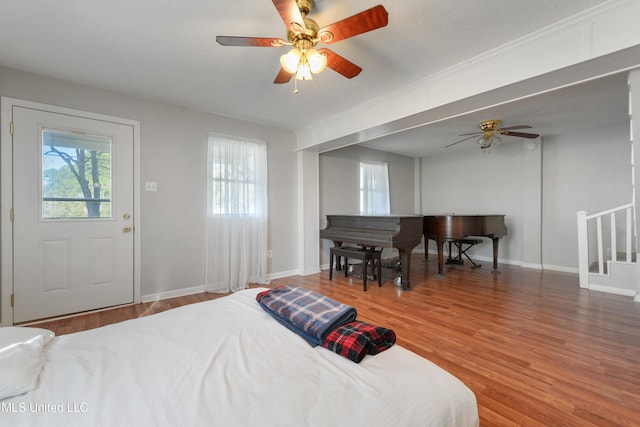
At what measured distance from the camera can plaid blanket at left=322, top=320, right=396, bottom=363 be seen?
0.98m

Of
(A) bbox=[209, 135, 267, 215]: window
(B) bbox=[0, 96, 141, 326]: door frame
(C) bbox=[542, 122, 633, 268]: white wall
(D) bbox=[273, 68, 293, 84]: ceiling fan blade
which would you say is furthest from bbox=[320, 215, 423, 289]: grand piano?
(B) bbox=[0, 96, 141, 326]: door frame

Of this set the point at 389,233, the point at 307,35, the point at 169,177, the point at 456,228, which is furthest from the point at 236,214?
the point at 456,228

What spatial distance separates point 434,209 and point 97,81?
657 cm

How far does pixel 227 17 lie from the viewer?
1892mm

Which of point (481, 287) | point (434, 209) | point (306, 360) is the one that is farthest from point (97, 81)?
point (434, 209)

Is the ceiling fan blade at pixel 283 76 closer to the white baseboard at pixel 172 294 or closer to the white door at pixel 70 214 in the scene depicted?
the white door at pixel 70 214

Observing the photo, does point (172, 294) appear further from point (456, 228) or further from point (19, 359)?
point (456, 228)

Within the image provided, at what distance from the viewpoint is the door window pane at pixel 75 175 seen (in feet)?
8.91

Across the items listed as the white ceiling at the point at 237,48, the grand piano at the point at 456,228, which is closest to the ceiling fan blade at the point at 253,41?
the white ceiling at the point at 237,48

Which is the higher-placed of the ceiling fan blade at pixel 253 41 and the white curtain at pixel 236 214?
the ceiling fan blade at pixel 253 41

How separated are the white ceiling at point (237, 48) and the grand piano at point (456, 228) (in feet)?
5.61

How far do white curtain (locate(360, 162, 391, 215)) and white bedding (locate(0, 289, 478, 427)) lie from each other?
465 centimetres

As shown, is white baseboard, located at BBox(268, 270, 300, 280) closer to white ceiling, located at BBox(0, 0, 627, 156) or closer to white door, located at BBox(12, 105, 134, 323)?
white door, located at BBox(12, 105, 134, 323)

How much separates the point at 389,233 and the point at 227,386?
2994mm
